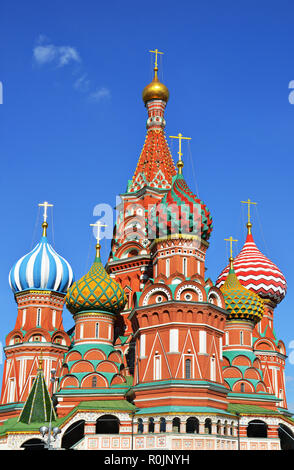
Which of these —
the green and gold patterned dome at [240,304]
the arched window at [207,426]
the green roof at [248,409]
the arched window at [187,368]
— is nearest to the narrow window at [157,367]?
the arched window at [187,368]

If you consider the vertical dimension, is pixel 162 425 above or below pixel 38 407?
below

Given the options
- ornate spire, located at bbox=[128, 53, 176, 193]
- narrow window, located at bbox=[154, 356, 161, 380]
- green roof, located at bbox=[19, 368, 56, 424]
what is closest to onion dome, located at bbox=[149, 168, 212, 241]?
narrow window, located at bbox=[154, 356, 161, 380]

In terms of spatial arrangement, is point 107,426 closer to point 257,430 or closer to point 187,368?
point 187,368

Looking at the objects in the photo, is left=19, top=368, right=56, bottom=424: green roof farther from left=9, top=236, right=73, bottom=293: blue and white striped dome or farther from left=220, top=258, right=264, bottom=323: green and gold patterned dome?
left=220, top=258, right=264, bottom=323: green and gold patterned dome

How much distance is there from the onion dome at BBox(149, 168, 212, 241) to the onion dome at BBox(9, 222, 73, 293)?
25.3 ft

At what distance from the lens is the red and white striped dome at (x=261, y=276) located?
42250 mm

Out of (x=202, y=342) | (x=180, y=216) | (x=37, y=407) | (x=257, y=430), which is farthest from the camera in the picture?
(x=257, y=430)

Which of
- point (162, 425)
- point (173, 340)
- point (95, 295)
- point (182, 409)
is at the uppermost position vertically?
point (95, 295)

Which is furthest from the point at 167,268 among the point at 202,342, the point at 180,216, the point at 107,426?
the point at 107,426

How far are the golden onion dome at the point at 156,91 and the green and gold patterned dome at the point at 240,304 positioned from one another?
44.0 ft

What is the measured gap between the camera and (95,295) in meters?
33.7

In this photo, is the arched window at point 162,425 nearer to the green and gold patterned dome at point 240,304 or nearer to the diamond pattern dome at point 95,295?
the diamond pattern dome at point 95,295

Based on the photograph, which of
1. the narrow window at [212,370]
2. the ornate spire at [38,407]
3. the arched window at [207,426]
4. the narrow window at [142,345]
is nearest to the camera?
the arched window at [207,426]
